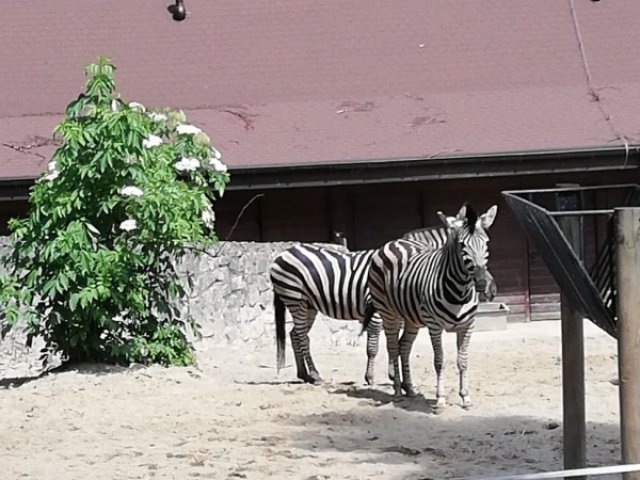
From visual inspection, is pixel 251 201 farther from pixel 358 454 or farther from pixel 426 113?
pixel 358 454

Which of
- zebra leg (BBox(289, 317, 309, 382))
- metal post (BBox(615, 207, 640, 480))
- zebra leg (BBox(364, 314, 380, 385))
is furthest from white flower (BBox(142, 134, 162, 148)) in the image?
metal post (BBox(615, 207, 640, 480))

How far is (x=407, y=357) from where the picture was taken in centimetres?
1102

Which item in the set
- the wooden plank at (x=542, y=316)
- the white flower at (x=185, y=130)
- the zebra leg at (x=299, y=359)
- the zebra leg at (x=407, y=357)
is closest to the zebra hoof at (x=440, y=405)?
the zebra leg at (x=407, y=357)

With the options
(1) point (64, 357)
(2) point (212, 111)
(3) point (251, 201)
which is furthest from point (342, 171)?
(1) point (64, 357)

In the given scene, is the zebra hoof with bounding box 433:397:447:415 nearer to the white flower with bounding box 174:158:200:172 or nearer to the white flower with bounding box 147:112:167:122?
the white flower with bounding box 174:158:200:172

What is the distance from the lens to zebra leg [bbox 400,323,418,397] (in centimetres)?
1080

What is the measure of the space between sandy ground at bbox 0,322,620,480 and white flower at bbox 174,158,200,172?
185 centimetres

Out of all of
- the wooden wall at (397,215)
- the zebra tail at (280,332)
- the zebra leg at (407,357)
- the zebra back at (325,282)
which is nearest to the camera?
the zebra leg at (407,357)

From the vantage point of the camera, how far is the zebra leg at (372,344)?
11547mm

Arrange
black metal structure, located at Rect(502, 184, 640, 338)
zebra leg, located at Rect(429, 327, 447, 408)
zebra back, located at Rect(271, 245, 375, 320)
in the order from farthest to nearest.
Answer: zebra back, located at Rect(271, 245, 375, 320) → zebra leg, located at Rect(429, 327, 447, 408) → black metal structure, located at Rect(502, 184, 640, 338)

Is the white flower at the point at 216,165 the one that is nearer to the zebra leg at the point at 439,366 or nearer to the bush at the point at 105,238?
the bush at the point at 105,238

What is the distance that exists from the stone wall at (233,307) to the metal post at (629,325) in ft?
28.7

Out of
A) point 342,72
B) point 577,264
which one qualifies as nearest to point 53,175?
point 577,264

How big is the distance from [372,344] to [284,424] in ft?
7.44
